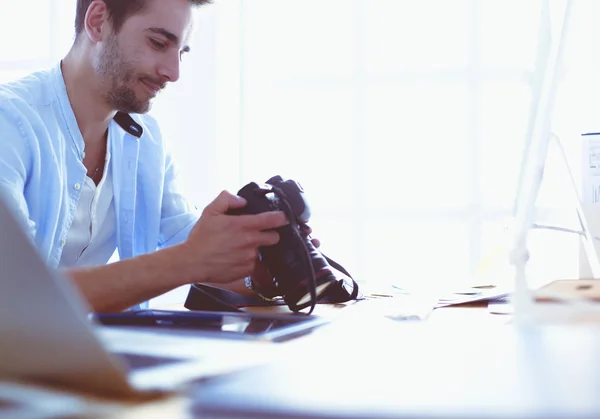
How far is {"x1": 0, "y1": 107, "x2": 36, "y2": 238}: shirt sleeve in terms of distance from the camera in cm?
105

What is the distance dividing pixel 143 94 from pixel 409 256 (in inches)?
63.0

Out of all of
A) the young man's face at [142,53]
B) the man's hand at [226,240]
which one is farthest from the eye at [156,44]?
the man's hand at [226,240]

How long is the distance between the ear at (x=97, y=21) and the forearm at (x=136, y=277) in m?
0.84

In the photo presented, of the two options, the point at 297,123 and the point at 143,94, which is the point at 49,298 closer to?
the point at 143,94

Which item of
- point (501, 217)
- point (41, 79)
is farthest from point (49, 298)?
point (501, 217)

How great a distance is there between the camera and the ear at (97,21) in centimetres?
156

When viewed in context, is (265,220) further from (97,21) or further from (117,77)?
(97,21)

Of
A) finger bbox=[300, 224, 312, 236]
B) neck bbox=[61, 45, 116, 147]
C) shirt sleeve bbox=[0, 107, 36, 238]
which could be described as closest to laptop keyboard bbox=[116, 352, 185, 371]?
finger bbox=[300, 224, 312, 236]

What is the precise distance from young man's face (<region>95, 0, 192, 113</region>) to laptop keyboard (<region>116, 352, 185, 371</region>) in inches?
45.1

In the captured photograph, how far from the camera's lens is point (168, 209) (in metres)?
1.56

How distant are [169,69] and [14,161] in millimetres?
508

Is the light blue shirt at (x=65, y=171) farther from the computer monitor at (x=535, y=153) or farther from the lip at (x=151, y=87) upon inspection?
the computer monitor at (x=535, y=153)

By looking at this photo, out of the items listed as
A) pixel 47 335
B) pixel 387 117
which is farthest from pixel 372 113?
pixel 47 335

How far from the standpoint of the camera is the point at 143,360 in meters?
0.46
